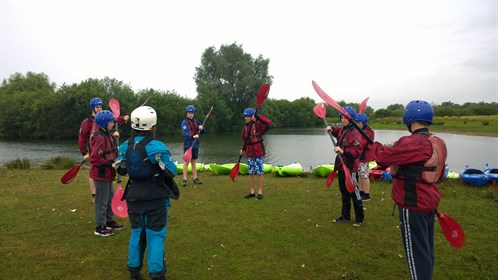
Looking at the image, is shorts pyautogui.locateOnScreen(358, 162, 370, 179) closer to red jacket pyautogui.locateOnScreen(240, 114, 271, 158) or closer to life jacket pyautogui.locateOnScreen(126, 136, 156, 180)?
red jacket pyautogui.locateOnScreen(240, 114, 271, 158)

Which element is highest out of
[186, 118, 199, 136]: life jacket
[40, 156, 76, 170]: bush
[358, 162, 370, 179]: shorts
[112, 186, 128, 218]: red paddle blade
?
[186, 118, 199, 136]: life jacket

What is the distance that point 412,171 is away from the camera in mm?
3090

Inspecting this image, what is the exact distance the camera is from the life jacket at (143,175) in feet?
11.2

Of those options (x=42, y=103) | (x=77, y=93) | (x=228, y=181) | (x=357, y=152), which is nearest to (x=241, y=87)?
(x=77, y=93)

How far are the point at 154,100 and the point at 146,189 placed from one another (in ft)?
146

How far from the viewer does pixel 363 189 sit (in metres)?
7.21

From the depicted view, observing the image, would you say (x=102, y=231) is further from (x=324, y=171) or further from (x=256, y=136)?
(x=324, y=171)

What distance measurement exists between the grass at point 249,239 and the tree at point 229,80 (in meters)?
38.9

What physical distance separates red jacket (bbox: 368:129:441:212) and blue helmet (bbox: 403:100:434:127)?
0.13 m

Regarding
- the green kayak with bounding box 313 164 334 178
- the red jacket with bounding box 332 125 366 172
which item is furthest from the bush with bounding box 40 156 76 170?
the red jacket with bounding box 332 125 366 172

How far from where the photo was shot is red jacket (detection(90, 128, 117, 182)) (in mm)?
5000

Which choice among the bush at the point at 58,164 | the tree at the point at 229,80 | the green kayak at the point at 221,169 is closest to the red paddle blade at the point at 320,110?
the green kayak at the point at 221,169

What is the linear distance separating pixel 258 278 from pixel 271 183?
17.8ft

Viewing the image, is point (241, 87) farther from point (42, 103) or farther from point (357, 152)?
point (357, 152)
